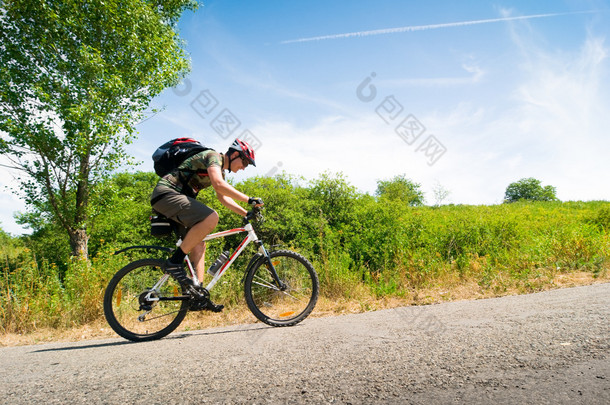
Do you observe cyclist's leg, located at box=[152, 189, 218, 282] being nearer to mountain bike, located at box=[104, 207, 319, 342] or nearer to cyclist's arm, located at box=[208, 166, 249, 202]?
mountain bike, located at box=[104, 207, 319, 342]

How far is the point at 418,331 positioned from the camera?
10.4 ft

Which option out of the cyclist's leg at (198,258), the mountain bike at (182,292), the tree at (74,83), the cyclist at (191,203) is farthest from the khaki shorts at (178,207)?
the tree at (74,83)

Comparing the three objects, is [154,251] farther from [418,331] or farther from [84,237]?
[84,237]

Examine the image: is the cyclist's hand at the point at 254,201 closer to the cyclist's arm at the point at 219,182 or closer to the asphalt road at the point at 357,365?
the cyclist's arm at the point at 219,182

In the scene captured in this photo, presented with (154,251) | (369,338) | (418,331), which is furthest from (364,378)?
(154,251)

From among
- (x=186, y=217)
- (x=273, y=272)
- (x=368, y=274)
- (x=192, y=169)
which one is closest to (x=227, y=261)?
(x=273, y=272)

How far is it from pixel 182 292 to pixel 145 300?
0.43m

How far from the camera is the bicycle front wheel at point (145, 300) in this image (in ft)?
13.2

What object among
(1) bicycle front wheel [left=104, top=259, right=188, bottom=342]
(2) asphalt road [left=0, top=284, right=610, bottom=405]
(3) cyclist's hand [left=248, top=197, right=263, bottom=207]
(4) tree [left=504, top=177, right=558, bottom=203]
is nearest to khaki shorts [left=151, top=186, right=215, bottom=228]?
(3) cyclist's hand [left=248, top=197, right=263, bottom=207]

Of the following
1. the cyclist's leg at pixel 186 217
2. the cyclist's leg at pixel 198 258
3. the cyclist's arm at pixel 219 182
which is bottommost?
the cyclist's leg at pixel 198 258

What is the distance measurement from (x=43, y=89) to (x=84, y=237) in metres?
5.94

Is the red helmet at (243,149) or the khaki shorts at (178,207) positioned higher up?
the red helmet at (243,149)

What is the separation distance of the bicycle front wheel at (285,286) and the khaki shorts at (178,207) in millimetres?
1017

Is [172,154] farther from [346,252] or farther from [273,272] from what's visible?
[346,252]
